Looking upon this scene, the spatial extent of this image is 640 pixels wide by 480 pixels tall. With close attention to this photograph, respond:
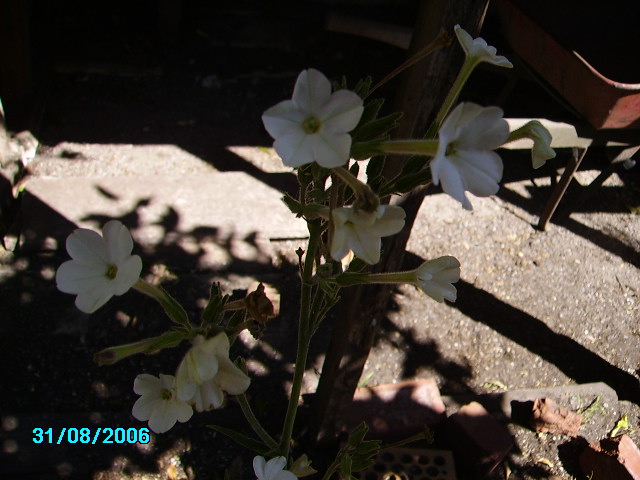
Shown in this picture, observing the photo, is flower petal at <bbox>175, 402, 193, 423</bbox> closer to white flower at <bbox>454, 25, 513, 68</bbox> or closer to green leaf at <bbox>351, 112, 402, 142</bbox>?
green leaf at <bbox>351, 112, 402, 142</bbox>

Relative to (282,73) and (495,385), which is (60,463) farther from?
(282,73)

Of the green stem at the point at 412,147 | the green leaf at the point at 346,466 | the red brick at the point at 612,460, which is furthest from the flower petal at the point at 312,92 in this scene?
the red brick at the point at 612,460

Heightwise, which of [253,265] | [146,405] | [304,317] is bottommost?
[253,265]

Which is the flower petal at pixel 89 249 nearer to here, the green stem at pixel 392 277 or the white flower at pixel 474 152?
the green stem at pixel 392 277

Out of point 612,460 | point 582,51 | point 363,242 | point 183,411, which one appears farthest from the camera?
point 582,51

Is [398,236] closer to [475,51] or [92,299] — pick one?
[475,51]

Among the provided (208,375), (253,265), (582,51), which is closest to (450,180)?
(208,375)

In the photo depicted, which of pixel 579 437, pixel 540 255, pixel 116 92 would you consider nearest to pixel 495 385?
pixel 579 437
